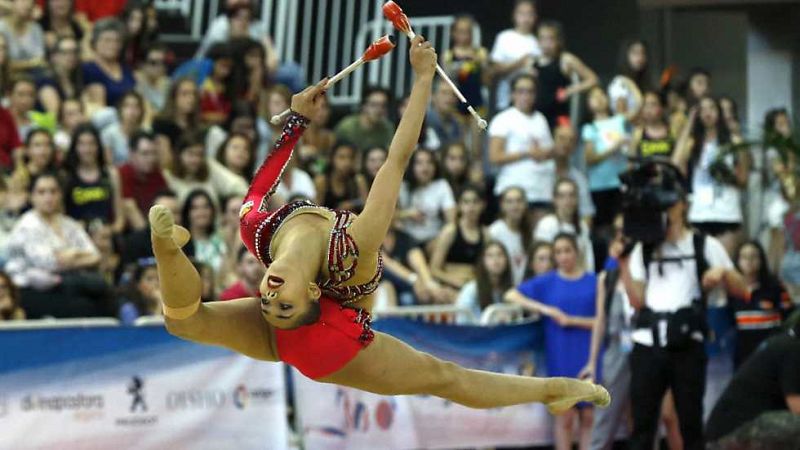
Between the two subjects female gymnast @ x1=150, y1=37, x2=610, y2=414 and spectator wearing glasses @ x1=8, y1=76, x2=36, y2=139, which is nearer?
female gymnast @ x1=150, y1=37, x2=610, y2=414

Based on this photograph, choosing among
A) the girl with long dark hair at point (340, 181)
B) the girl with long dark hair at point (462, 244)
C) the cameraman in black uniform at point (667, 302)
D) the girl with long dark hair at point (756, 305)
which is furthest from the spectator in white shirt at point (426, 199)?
the cameraman in black uniform at point (667, 302)

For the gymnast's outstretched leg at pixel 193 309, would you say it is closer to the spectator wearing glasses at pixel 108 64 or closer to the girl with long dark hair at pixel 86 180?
the girl with long dark hair at pixel 86 180

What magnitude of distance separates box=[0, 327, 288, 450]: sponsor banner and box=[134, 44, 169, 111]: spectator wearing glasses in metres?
3.21

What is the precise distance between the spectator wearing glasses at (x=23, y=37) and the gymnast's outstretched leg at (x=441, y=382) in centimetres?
591

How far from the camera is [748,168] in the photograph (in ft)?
40.0

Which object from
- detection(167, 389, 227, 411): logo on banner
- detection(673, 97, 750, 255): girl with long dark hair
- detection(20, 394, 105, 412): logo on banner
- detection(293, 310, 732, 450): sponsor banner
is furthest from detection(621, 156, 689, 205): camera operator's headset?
detection(20, 394, 105, 412): logo on banner

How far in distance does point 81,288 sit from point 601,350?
3.31 m

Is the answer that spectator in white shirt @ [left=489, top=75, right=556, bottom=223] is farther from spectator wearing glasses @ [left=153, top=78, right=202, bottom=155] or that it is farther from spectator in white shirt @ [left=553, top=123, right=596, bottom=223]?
spectator wearing glasses @ [left=153, top=78, right=202, bottom=155]

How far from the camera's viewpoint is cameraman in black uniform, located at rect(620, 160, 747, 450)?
8844 millimetres

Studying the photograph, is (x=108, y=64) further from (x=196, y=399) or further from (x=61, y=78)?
(x=196, y=399)

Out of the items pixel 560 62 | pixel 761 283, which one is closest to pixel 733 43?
pixel 560 62

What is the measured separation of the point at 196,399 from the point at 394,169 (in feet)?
12.4

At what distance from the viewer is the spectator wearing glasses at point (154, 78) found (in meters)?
11.8

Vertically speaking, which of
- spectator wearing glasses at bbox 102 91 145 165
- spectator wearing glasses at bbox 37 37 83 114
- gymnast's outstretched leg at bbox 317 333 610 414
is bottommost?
gymnast's outstretched leg at bbox 317 333 610 414
